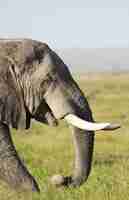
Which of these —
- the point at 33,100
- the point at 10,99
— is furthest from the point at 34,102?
the point at 10,99

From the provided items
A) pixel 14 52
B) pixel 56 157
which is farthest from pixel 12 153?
pixel 56 157

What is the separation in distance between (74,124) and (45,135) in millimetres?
11909

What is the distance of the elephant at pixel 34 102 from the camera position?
20.9 ft

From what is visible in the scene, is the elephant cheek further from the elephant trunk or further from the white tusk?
the elephant trunk

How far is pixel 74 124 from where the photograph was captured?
625 cm

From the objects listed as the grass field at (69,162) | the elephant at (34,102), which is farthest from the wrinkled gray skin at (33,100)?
the grass field at (69,162)

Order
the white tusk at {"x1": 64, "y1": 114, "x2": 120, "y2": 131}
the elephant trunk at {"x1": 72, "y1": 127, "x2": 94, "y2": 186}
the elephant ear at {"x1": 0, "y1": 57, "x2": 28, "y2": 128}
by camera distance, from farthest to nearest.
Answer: the elephant ear at {"x1": 0, "y1": 57, "x2": 28, "y2": 128}
the elephant trunk at {"x1": 72, "y1": 127, "x2": 94, "y2": 186}
the white tusk at {"x1": 64, "y1": 114, "x2": 120, "y2": 131}

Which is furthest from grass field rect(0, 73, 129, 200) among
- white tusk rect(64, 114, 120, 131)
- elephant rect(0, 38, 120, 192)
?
white tusk rect(64, 114, 120, 131)

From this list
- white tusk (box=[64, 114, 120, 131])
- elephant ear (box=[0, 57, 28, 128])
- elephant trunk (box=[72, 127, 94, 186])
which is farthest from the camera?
elephant ear (box=[0, 57, 28, 128])

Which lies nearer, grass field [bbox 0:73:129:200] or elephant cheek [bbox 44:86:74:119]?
elephant cheek [bbox 44:86:74:119]

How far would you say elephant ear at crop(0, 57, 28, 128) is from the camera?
21.3ft

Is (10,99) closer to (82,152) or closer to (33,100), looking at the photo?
(33,100)

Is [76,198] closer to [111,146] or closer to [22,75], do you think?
[22,75]

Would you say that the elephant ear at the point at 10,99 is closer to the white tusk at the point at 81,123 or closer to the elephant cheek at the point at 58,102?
the elephant cheek at the point at 58,102
